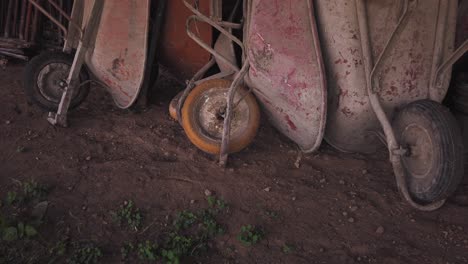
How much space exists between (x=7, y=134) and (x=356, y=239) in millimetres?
2651

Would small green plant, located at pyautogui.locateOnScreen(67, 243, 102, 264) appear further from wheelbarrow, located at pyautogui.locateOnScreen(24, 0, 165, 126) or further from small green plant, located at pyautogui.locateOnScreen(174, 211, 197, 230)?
wheelbarrow, located at pyautogui.locateOnScreen(24, 0, 165, 126)

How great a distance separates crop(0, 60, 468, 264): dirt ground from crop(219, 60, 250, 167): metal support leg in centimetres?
11

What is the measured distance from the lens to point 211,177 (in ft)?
9.76

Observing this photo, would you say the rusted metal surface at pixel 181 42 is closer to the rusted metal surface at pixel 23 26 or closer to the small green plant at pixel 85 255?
the rusted metal surface at pixel 23 26

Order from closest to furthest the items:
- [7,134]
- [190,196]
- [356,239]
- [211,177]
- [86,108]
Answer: [356,239]
[190,196]
[211,177]
[7,134]
[86,108]

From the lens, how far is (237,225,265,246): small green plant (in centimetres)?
243

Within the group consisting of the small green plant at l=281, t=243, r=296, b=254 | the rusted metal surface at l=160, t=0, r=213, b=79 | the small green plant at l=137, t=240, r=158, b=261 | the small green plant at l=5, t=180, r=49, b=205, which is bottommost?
the small green plant at l=5, t=180, r=49, b=205

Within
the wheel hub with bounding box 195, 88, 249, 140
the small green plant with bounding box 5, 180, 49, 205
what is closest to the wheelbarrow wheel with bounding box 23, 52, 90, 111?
the small green plant with bounding box 5, 180, 49, 205

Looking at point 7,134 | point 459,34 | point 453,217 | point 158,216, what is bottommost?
point 7,134

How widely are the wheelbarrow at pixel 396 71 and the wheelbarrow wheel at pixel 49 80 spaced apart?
6.77 feet

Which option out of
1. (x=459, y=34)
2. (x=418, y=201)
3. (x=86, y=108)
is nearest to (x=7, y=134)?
(x=86, y=108)

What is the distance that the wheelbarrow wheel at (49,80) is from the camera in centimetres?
347

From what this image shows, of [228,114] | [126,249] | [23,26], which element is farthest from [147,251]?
[23,26]

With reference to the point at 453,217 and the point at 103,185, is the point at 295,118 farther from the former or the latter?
the point at 103,185
